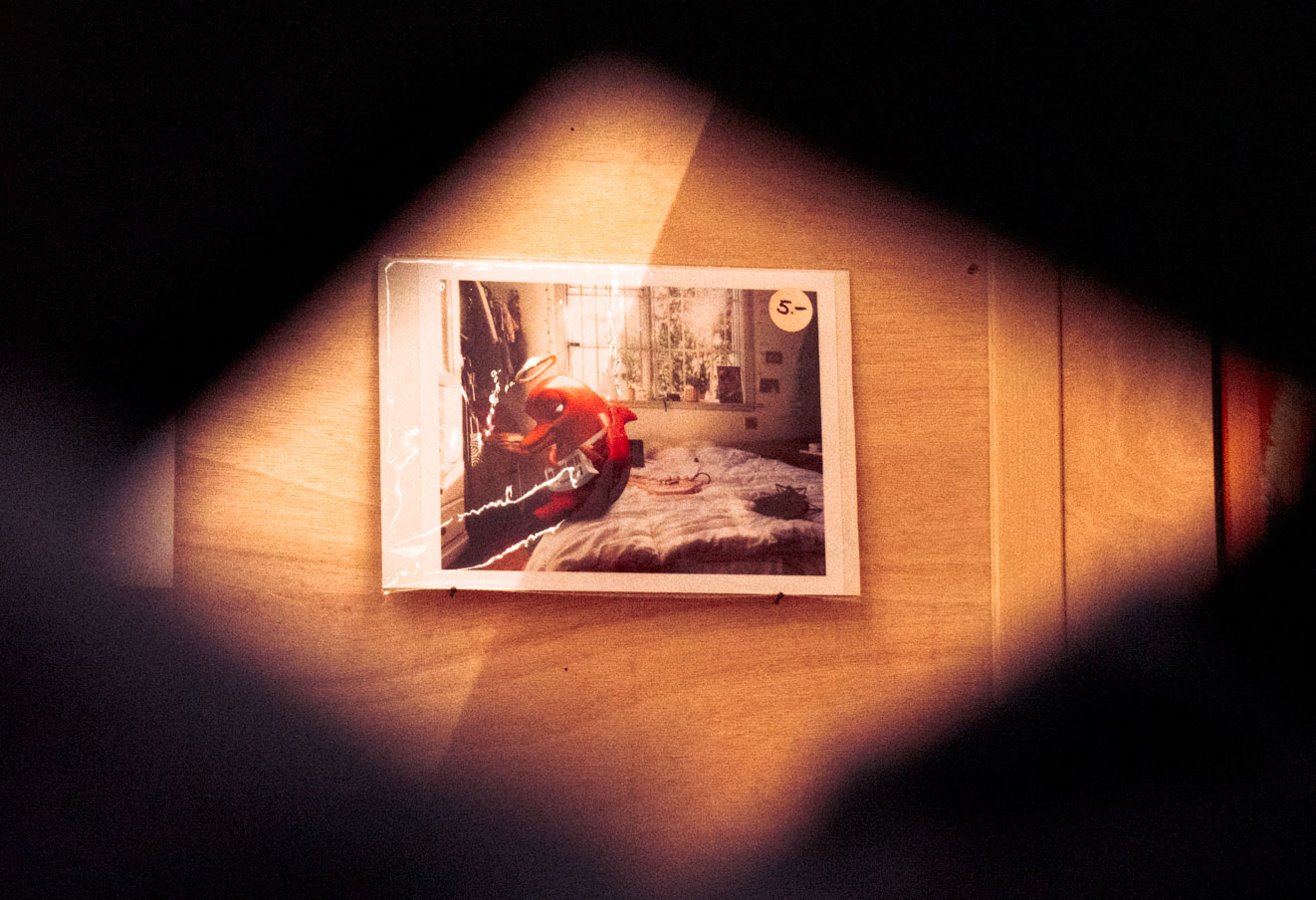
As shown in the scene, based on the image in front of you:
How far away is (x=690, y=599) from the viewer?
618 millimetres

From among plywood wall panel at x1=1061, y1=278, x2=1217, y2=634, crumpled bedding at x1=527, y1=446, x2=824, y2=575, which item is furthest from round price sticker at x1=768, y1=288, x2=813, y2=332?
plywood wall panel at x1=1061, y1=278, x2=1217, y2=634

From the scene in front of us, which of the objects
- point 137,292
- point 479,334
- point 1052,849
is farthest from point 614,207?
point 1052,849

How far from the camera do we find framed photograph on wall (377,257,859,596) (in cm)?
61

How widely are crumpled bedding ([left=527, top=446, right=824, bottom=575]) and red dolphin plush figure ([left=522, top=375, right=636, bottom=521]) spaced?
0.01 m

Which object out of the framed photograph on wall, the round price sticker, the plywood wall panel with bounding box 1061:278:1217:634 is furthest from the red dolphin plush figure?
the plywood wall panel with bounding box 1061:278:1217:634

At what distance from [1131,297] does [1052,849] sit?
1.66 ft

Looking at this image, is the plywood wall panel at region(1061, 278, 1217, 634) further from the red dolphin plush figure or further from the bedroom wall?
the red dolphin plush figure

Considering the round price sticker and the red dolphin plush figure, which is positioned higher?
the round price sticker

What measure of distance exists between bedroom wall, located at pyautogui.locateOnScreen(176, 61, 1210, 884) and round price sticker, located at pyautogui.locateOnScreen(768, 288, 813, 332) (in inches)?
1.2

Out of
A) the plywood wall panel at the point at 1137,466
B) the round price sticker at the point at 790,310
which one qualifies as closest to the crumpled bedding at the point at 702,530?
the round price sticker at the point at 790,310

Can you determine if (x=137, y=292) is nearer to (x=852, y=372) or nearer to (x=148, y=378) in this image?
(x=148, y=378)

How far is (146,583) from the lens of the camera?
60cm

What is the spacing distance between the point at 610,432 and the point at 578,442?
3cm

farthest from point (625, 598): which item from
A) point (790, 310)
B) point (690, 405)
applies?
point (790, 310)
